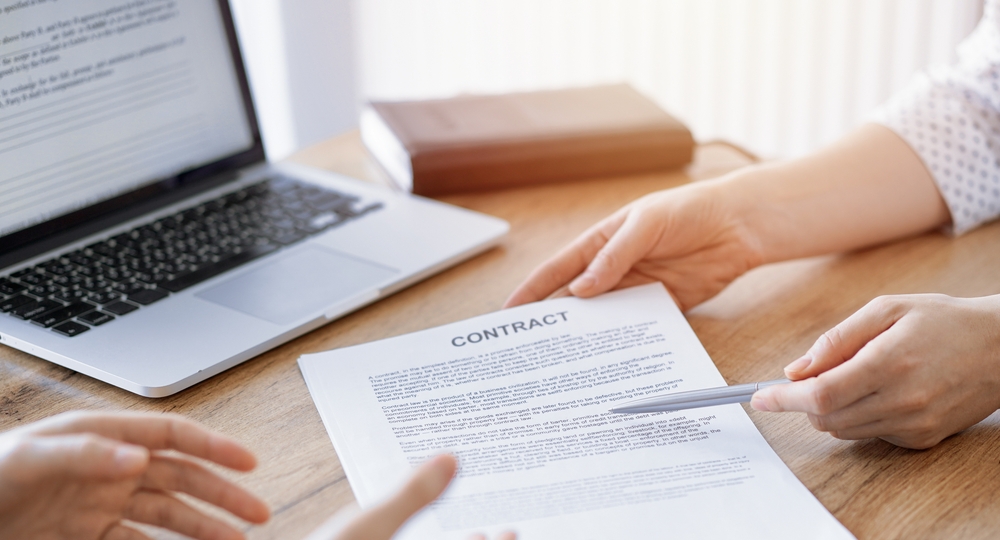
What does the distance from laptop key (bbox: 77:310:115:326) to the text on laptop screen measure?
6.0 inches

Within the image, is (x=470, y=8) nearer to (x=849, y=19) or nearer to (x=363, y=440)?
(x=849, y=19)

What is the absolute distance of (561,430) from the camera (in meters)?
0.55

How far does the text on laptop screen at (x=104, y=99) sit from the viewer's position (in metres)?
0.76

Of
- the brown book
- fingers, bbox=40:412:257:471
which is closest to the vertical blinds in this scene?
the brown book

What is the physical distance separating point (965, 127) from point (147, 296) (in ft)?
2.73

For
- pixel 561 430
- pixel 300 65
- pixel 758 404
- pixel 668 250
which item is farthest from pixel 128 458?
pixel 300 65

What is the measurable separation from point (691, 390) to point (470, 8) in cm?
191

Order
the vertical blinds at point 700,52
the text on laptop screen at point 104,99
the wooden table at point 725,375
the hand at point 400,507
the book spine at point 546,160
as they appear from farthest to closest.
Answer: the vertical blinds at point 700,52
the book spine at point 546,160
the text on laptop screen at point 104,99
the wooden table at point 725,375
the hand at point 400,507

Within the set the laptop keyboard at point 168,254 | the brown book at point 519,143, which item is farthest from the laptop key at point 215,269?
the brown book at point 519,143

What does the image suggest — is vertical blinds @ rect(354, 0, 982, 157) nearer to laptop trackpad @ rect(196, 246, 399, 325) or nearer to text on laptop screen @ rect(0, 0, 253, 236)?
text on laptop screen @ rect(0, 0, 253, 236)

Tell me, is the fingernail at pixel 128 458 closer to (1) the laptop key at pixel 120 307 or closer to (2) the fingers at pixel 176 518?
(2) the fingers at pixel 176 518

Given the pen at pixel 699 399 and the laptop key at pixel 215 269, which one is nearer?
the pen at pixel 699 399

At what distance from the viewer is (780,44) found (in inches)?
81.7

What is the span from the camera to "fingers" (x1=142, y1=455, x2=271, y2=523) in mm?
460
